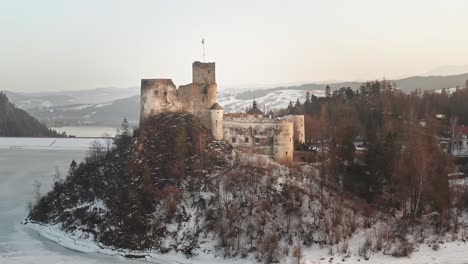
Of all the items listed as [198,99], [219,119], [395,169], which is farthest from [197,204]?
[395,169]

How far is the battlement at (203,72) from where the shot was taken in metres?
44.4

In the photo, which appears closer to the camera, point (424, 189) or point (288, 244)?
point (288, 244)

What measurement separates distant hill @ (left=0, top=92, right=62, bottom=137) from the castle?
81375 mm

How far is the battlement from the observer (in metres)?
44.4

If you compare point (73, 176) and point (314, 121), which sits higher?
point (314, 121)

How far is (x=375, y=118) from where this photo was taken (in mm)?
55688

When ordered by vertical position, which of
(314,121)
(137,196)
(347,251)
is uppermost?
(314,121)

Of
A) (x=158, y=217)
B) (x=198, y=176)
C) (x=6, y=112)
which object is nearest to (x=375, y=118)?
(x=198, y=176)

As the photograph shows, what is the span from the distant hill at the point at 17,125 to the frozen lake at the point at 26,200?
21909mm

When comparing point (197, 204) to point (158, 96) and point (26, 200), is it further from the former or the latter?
point (26, 200)

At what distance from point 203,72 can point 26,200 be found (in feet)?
70.4

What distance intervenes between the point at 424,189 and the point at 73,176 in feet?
93.8

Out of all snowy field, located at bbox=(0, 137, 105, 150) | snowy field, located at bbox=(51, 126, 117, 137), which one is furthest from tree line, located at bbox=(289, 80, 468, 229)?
snowy field, located at bbox=(51, 126, 117, 137)

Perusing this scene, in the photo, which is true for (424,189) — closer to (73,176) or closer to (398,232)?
(398,232)
